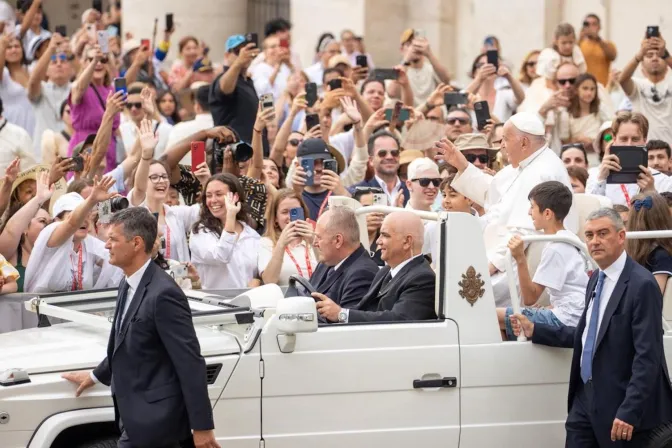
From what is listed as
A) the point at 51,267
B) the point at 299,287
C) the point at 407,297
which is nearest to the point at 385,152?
the point at 51,267

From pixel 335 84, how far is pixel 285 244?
402 cm

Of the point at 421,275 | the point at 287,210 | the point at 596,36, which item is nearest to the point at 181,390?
the point at 421,275

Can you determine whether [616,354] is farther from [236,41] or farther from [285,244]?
[236,41]

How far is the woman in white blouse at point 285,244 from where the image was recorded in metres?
9.73

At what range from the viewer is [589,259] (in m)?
7.81

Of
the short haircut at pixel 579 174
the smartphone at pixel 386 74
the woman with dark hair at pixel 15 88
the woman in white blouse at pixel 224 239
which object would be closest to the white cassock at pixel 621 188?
the short haircut at pixel 579 174

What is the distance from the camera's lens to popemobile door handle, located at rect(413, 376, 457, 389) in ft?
24.7

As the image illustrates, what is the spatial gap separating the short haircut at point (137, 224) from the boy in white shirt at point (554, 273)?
2.09 m

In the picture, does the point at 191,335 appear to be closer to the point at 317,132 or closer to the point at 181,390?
the point at 181,390

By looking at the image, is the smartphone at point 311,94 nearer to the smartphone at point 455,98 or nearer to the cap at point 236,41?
the cap at point 236,41

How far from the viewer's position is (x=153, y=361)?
665 centimetres

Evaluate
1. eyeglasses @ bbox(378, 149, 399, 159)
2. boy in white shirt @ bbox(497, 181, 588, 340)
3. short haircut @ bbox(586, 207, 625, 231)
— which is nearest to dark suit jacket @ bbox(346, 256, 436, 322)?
boy in white shirt @ bbox(497, 181, 588, 340)

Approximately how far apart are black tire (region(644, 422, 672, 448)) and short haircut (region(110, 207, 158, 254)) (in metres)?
2.77

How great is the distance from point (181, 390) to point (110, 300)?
1.90 metres
